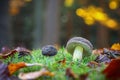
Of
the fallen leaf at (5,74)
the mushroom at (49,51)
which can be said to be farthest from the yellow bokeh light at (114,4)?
the fallen leaf at (5,74)

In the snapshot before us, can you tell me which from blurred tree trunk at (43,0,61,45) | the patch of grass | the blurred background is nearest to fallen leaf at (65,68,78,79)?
the patch of grass

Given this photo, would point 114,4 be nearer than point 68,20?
Yes

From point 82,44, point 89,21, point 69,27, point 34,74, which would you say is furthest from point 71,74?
point 69,27

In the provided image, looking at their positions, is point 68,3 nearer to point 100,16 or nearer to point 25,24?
point 100,16

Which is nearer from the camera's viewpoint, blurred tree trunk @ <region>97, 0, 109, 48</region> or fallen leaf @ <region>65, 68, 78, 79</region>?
fallen leaf @ <region>65, 68, 78, 79</region>

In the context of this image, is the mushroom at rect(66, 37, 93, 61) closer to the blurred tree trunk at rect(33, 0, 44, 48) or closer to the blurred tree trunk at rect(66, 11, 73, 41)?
the blurred tree trunk at rect(33, 0, 44, 48)

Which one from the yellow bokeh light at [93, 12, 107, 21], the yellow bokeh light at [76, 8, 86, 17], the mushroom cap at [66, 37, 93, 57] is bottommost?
the mushroom cap at [66, 37, 93, 57]

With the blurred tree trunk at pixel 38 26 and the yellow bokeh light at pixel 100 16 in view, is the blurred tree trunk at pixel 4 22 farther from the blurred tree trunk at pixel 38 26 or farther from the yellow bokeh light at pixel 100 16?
the yellow bokeh light at pixel 100 16
